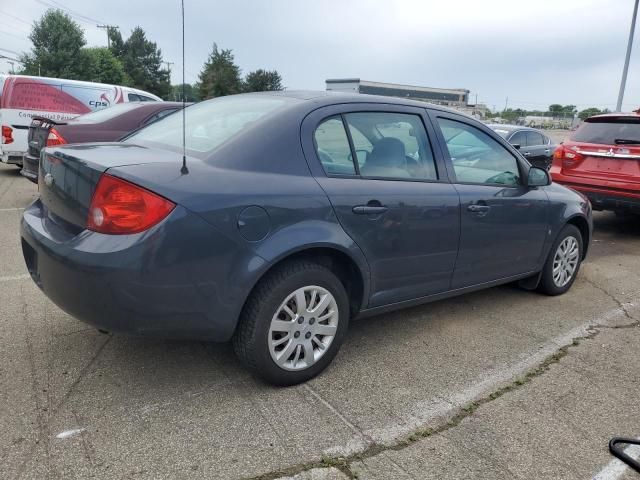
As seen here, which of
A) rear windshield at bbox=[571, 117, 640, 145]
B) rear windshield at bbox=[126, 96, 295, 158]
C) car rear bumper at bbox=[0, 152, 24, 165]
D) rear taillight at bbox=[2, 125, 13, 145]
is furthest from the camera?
car rear bumper at bbox=[0, 152, 24, 165]

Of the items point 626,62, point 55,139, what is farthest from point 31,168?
point 626,62

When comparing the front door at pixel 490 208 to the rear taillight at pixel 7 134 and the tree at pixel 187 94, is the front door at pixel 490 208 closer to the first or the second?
the tree at pixel 187 94

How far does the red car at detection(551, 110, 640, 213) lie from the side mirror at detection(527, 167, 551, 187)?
3109 millimetres

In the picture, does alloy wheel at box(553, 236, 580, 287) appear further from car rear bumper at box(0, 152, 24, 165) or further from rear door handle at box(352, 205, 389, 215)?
car rear bumper at box(0, 152, 24, 165)

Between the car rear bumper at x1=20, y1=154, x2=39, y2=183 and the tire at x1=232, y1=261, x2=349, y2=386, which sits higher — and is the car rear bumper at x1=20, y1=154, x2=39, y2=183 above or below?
above

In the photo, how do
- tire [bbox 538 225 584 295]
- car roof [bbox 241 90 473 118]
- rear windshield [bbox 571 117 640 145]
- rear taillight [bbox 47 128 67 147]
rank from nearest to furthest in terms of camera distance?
car roof [bbox 241 90 473 118] → tire [bbox 538 225 584 295] → rear taillight [bbox 47 128 67 147] → rear windshield [bbox 571 117 640 145]

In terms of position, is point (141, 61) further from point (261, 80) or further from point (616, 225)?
point (616, 225)

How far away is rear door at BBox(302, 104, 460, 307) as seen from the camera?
291 cm

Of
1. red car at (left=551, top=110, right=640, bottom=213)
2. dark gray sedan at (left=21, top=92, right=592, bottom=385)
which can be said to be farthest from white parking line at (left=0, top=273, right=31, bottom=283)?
red car at (left=551, top=110, right=640, bottom=213)

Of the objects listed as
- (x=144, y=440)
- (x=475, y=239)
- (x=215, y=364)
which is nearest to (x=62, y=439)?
(x=144, y=440)

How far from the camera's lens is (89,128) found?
21.9 ft

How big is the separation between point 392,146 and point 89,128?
4836 millimetres

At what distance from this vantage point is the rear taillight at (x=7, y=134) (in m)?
9.62

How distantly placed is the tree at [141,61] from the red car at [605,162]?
68989 millimetres
